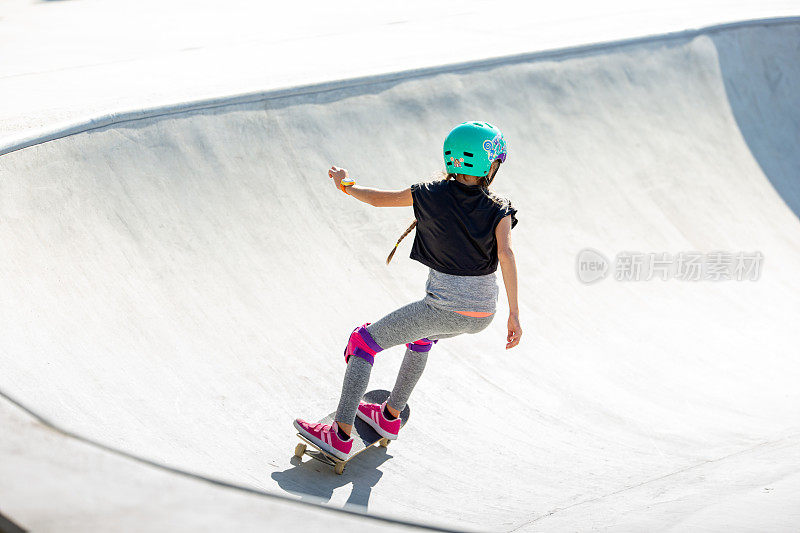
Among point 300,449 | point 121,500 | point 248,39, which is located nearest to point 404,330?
point 300,449

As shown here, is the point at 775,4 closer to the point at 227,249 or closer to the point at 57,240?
the point at 227,249

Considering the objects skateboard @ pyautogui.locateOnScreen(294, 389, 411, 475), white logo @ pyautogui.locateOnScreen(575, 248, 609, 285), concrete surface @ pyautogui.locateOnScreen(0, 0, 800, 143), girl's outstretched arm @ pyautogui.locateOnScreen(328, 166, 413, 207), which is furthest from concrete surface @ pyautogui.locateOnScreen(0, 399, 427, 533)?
white logo @ pyautogui.locateOnScreen(575, 248, 609, 285)

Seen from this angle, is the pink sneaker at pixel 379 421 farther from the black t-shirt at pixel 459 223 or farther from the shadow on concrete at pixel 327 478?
the black t-shirt at pixel 459 223

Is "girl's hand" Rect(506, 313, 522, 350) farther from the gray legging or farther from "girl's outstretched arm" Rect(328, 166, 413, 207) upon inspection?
"girl's outstretched arm" Rect(328, 166, 413, 207)

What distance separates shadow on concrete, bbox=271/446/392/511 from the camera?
3.69 meters

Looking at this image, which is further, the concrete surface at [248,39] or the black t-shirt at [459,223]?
the concrete surface at [248,39]

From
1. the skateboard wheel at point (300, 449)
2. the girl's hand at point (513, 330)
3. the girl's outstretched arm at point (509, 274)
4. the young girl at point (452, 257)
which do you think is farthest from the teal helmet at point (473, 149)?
the skateboard wheel at point (300, 449)

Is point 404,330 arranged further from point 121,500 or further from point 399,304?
point 399,304

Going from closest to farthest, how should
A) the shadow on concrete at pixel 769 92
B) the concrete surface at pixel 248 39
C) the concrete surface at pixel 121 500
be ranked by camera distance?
1. the concrete surface at pixel 121 500
2. the concrete surface at pixel 248 39
3. the shadow on concrete at pixel 769 92

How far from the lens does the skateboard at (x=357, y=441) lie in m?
3.83

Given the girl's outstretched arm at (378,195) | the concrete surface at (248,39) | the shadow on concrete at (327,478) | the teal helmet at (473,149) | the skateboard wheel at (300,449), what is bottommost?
the shadow on concrete at (327,478)

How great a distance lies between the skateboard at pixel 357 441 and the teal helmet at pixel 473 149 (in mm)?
1417

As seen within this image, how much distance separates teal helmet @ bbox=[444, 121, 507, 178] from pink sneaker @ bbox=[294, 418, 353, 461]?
1.36 m

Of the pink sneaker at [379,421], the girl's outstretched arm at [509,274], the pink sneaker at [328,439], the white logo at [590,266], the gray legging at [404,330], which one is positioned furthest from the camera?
the white logo at [590,266]
